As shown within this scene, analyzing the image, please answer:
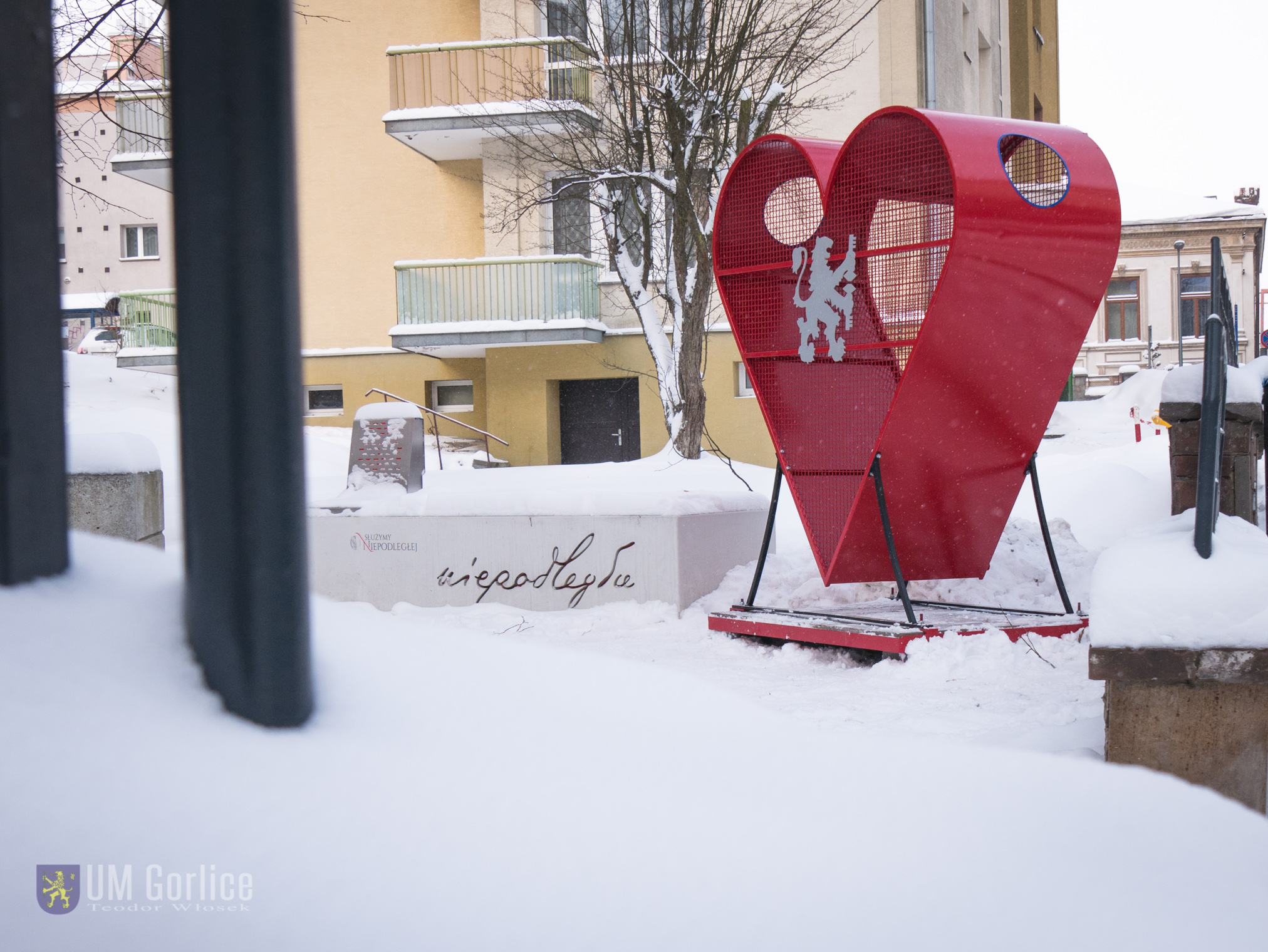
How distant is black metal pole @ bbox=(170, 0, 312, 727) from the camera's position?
3.20 feet

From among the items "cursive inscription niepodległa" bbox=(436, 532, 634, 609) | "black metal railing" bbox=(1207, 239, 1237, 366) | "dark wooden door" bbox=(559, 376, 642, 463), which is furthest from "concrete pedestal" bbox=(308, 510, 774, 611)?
"dark wooden door" bbox=(559, 376, 642, 463)

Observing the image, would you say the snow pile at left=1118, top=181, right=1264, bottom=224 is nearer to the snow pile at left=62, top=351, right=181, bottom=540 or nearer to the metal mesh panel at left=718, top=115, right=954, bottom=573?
the snow pile at left=62, top=351, right=181, bottom=540

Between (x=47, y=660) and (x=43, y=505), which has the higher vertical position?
(x=43, y=505)

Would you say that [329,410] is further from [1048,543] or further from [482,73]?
[1048,543]

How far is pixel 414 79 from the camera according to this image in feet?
59.6

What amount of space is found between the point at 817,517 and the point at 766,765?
5.85 m

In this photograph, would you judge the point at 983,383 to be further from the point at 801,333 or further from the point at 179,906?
the point at 179,906

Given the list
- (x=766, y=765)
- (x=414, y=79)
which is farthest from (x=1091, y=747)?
(x=414, y=79)

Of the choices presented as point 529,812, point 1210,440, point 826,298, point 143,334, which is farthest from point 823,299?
point 143,334

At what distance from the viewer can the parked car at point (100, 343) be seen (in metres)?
28.0

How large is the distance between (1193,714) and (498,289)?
52.3 feet

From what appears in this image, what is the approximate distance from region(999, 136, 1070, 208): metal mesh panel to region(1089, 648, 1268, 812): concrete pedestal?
3892 millimetres

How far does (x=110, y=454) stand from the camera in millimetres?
5113

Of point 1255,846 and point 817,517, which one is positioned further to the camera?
point 817,517
